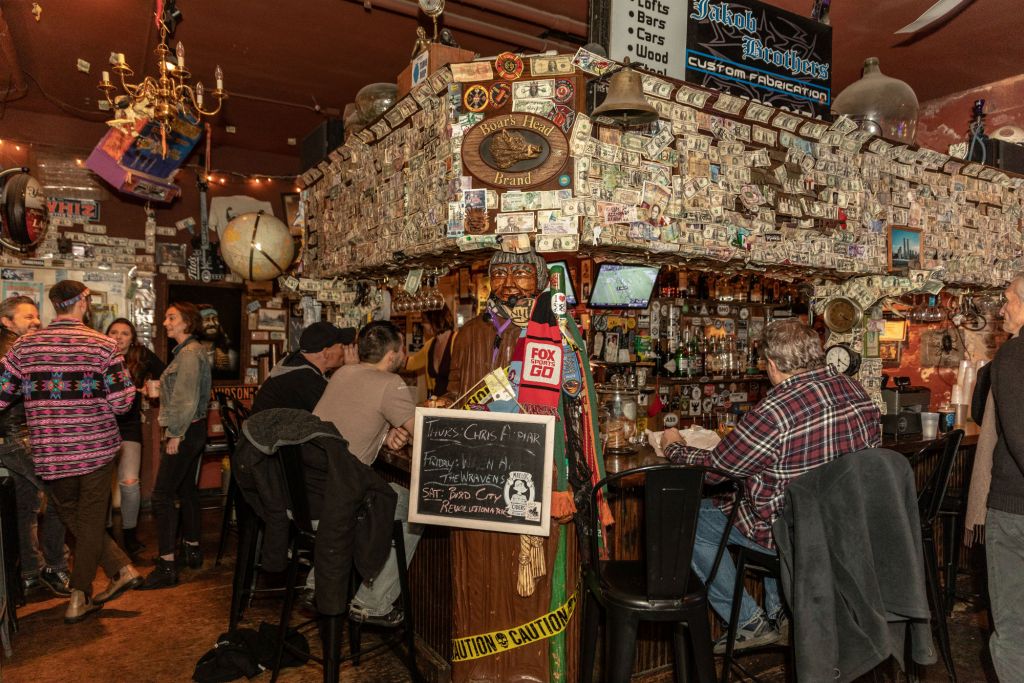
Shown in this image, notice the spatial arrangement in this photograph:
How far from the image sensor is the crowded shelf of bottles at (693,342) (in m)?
6.20

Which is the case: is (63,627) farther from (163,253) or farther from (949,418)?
(949,418)

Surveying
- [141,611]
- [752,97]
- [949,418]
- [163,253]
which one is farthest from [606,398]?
[163,253]

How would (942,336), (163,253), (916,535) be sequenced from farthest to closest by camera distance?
(163,253) < (942,336) < (916,535)

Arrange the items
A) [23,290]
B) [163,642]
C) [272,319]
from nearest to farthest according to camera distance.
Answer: [163,642] < [23,290] < [272,319]

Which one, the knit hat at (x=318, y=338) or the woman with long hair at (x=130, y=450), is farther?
the woman with long hair at (x=130, y=450)

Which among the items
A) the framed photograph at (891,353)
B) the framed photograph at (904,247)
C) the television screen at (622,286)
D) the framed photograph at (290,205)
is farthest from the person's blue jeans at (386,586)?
the framed photograph at (290,205)

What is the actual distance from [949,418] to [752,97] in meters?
2.68

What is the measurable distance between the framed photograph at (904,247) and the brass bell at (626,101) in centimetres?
254

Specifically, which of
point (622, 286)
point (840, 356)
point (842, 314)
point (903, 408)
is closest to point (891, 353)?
point (903, 408)

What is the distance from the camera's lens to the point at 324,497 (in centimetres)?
281

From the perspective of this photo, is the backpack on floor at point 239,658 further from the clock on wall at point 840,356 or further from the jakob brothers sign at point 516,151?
the clock on wall at point 840,356

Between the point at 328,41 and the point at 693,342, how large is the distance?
169 inches

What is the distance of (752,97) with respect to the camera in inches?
158

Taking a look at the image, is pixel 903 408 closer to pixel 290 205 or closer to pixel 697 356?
pixel 697 356
